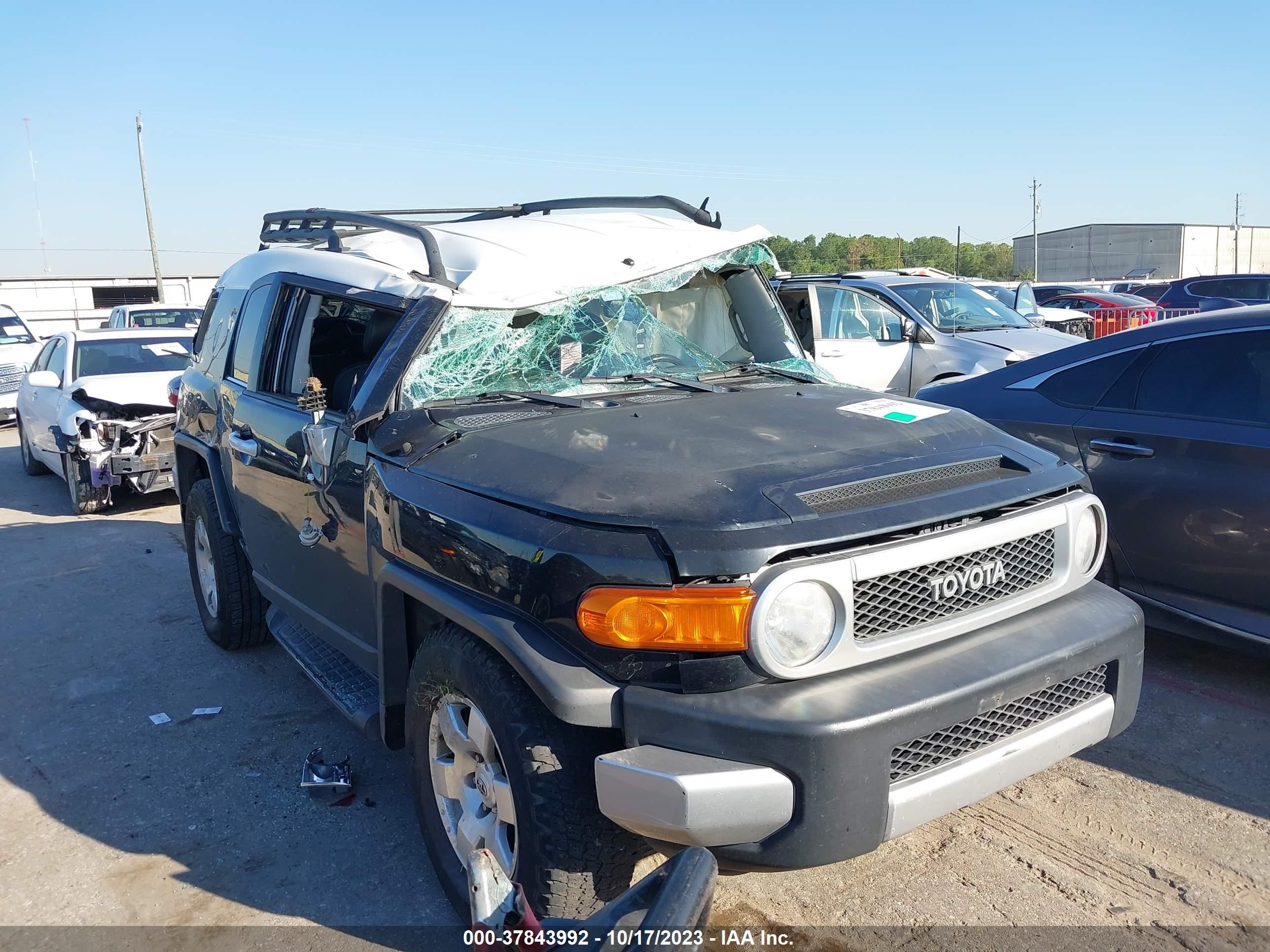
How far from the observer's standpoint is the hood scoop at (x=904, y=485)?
2533 mm

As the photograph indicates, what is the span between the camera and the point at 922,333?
10555 millimetres

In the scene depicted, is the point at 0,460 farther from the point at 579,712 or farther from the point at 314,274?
the point at 579,712

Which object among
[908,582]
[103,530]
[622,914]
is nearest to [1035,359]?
[908,582]

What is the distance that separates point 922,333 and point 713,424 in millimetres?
7994

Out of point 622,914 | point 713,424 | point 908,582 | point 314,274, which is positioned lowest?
point 622,914

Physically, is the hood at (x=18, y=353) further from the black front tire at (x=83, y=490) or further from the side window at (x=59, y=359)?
the black front tire at (x=83, y=490)

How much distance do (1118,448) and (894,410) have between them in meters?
1.74

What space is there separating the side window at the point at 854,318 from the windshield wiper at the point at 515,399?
769cm

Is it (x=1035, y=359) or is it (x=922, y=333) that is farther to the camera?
(x=922, y=333)

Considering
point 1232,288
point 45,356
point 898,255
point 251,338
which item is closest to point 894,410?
point 251,338

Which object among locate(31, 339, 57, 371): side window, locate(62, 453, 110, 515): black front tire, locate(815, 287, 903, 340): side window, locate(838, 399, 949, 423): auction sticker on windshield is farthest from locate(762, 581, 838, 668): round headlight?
locate(31, 339, 57, 371): side window

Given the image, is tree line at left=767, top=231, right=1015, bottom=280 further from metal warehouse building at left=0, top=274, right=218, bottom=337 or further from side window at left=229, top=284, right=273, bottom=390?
side window at left=229, top=284, right=273, bottom=390

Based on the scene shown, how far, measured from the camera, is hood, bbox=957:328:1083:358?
10344 millimetres

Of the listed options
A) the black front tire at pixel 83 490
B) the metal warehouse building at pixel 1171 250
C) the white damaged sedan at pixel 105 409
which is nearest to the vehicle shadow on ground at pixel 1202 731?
the white damaged sedan at pixel 105 409
